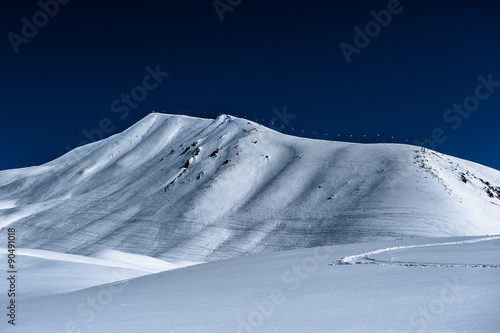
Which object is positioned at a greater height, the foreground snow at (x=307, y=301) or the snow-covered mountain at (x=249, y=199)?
the foreground snow at (x=307, y=301)

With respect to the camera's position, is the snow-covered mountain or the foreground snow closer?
the foreground snow

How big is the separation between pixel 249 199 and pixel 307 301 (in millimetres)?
39271

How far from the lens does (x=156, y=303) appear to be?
22.0 ft

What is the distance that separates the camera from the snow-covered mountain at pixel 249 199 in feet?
117

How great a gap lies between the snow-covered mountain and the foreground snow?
2473cm

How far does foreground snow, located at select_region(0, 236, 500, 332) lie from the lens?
15.4ft

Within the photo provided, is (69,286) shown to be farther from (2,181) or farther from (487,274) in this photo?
(2,181)

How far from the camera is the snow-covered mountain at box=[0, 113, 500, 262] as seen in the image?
3559cm

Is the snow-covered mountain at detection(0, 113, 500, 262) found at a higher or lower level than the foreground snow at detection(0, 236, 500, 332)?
lower

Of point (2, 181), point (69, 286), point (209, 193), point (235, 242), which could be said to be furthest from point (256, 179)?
point (2, 181)

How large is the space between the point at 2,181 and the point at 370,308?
275 ft

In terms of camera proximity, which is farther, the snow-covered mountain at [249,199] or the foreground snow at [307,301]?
the snow-covered mountain at [249,199]

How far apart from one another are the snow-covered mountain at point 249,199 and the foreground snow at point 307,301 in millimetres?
24727

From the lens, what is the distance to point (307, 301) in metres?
5.96
